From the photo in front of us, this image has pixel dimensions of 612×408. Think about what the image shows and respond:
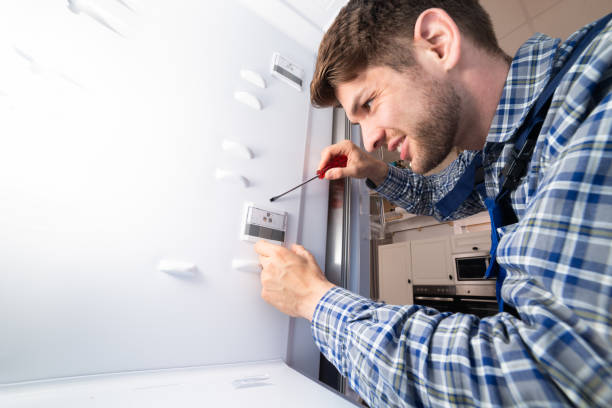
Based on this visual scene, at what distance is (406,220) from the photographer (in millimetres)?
3305

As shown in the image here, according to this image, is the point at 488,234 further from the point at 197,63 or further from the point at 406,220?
the point at 197,63

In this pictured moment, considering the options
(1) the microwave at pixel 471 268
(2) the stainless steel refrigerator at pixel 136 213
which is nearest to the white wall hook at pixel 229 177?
(2) the stainless steel refrigerator at pixel 136 213

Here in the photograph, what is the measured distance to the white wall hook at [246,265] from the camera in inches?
21.1

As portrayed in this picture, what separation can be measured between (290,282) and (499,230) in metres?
0.44

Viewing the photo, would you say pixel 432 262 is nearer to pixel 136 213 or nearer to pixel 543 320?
pixel 543 320

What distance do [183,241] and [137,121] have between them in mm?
251

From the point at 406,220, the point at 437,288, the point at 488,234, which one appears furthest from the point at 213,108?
the point at 406,220

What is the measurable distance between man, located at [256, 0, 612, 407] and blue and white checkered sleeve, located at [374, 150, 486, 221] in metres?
0.26

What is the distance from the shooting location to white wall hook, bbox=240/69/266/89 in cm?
65

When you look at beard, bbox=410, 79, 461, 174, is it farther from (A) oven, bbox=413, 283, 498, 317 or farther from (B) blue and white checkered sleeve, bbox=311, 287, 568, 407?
(A) oven, bbox=413, 283, 498, 317

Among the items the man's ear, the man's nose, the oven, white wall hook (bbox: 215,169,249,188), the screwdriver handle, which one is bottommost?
the oven

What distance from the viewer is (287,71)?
745 mm

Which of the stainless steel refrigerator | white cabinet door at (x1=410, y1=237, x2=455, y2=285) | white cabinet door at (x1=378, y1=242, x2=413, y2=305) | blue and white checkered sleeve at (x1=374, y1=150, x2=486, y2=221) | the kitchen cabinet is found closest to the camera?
the stainless steel refrigerator

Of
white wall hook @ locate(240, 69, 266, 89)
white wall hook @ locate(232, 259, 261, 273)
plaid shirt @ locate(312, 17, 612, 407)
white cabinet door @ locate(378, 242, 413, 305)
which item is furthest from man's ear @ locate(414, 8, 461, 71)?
white cabinet door @ locate(378, 242, 413, 305)
